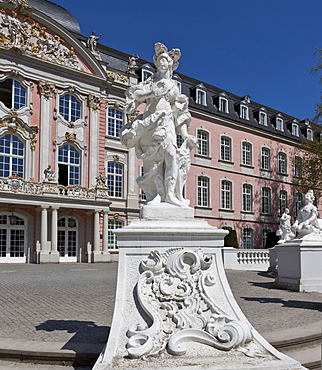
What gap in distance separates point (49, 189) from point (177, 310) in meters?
20.8

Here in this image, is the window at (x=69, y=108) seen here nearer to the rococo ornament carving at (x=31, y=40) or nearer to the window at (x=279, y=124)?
the rococo ornament carving at (x=31, y=40)

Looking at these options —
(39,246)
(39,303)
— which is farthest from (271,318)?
(39,246)

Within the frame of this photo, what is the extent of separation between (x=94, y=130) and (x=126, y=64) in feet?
21.5

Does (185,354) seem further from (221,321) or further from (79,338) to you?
(79,338)

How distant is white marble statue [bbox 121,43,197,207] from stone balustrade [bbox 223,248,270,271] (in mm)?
13591

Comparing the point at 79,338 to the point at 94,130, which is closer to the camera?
the point at 79,338

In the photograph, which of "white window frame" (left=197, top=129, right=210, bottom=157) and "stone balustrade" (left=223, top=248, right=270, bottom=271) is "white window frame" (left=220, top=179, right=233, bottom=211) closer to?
"white window frame" (left=197, top=129, right=210, bottom=157)

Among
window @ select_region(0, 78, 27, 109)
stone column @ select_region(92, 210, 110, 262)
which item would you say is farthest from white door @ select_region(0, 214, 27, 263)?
window @ select_region(0, 78, 27, 109)

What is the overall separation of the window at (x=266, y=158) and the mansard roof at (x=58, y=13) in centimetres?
1910

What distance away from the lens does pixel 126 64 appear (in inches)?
1231

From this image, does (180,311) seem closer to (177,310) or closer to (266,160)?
(177,310)

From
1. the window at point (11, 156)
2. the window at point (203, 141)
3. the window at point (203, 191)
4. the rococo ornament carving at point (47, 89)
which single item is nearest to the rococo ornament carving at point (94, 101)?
the rococo ornament carving at point (47, 89)

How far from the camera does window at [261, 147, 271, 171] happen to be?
39156 mm

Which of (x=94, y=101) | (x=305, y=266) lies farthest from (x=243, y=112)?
(x=305, y=266)
